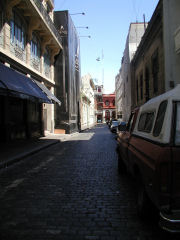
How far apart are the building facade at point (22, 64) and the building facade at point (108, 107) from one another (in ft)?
233

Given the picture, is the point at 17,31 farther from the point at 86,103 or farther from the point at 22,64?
the point at 86,103

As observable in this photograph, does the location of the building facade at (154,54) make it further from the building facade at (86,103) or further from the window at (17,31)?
the building facade at (86,103)

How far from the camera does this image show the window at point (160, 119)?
3.13 m

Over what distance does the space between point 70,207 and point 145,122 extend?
2.07 meters

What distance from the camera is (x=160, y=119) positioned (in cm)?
322

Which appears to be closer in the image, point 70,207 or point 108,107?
point 70,207

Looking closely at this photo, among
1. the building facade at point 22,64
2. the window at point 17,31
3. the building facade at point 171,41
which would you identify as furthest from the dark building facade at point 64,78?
the building facade at point 171,41

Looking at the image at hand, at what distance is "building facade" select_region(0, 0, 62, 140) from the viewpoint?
12461 millimetres

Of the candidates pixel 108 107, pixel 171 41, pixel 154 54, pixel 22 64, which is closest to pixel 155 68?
pixel 154 54

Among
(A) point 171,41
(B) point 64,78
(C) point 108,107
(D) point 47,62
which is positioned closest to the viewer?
(A) point 171,41

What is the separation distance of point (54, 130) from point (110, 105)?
7120cm

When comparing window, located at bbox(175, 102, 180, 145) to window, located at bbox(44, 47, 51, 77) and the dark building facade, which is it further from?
the dark building facade

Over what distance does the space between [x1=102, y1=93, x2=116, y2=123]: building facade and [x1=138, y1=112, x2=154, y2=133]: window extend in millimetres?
87259

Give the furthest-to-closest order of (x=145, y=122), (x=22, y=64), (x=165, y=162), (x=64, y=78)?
(x=64, y=78)
(x=22, y=64)
(x=145, y=122)
(x=165, y=162)
